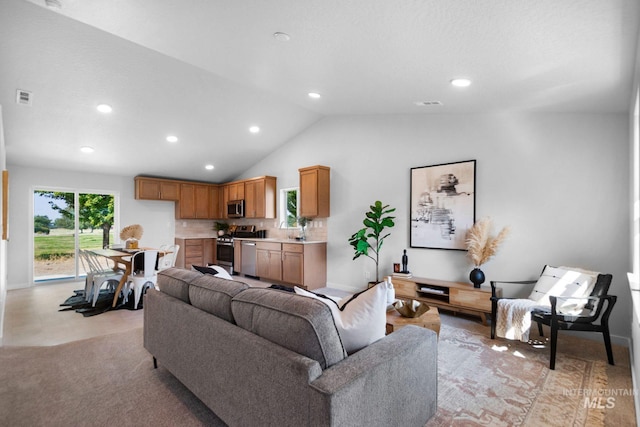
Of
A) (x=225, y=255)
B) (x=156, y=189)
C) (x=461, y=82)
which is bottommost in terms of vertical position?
(x=225, y=255)

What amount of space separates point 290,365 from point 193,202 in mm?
7147

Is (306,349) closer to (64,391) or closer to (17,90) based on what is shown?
(64,391)

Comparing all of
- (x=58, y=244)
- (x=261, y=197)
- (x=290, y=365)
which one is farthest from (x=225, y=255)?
(x=290, y=365)

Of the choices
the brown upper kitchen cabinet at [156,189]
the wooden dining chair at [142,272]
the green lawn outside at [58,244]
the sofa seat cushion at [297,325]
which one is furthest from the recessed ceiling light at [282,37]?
the green lawn outside at [58,244]

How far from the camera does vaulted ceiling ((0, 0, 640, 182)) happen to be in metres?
2.01

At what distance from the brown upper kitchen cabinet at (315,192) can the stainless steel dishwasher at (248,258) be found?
4.84 feet

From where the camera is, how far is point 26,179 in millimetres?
5828

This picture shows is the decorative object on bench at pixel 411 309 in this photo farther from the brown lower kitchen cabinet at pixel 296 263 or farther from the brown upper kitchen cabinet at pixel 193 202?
the brown upper kitchen cabinet at pixel 193 202

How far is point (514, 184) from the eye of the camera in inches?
150

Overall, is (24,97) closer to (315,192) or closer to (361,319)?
(315,192)

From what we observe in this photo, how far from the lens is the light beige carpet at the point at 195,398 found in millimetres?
1965

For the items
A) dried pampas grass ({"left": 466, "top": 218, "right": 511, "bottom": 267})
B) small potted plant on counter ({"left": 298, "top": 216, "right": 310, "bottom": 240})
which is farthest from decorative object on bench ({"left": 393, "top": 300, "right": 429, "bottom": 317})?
small potted plant on counter ({"left": 298, "top": 216, "right": 310, "bottom": 240})

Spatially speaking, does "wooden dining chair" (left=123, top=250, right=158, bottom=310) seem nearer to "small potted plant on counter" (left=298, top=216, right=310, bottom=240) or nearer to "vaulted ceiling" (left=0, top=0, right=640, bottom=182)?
"vaulted ceiling" (left=0, top=0, right=640, bottom=182)

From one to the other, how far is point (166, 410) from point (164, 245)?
581cm
